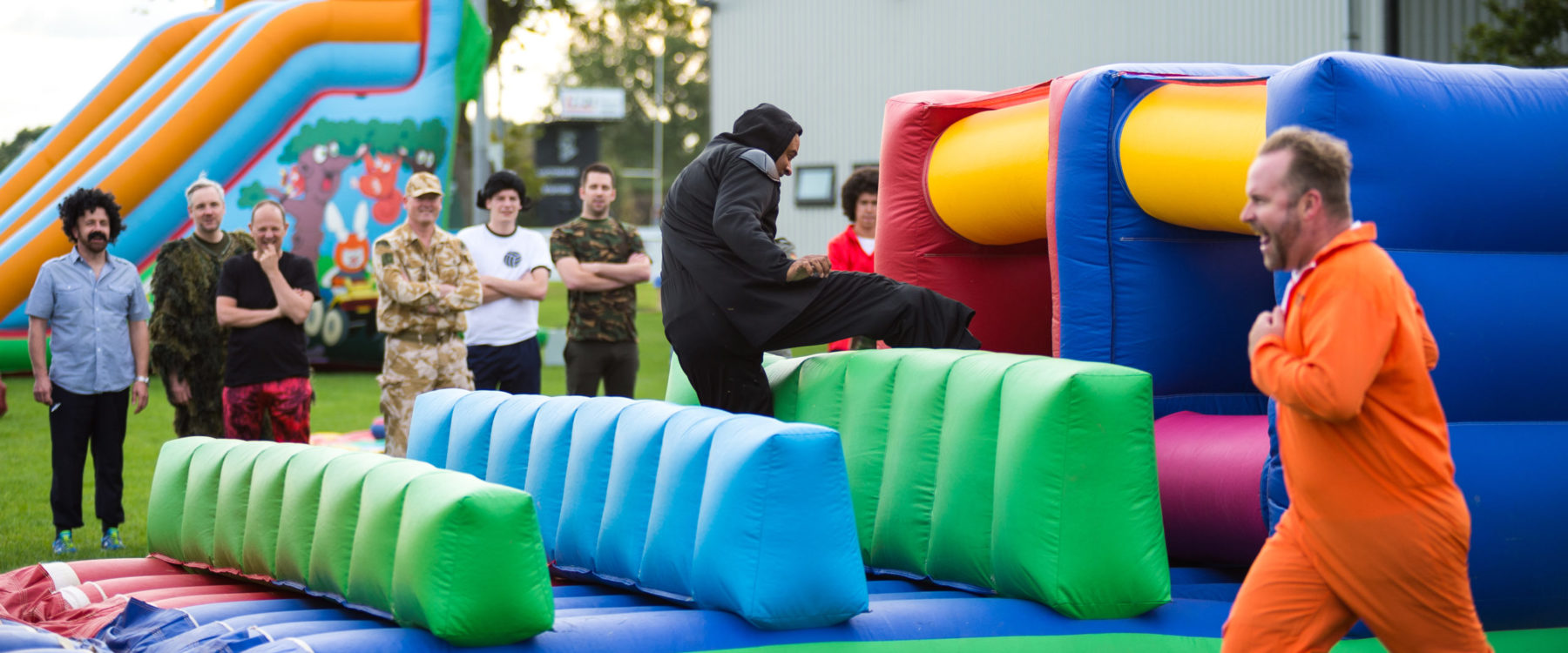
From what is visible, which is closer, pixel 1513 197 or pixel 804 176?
pixel 1513 197

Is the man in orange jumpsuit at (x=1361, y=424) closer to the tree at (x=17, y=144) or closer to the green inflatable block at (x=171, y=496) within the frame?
the green inflatable block at (x=171, y=496)

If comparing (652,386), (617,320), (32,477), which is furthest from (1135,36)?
(32,477)

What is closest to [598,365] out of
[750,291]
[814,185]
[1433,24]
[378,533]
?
[750,291]

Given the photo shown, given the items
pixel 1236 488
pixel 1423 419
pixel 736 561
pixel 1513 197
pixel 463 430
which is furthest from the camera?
pixel 463 430

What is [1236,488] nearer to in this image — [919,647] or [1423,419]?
[919,647]

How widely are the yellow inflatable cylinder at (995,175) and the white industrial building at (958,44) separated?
34.2ft

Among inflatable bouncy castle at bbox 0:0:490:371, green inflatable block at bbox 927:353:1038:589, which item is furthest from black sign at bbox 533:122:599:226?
green inflatable block at bbox 927:353:1038:589

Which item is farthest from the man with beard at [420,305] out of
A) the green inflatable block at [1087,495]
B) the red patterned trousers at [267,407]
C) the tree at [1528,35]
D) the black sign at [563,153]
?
the black sign at [563,153]

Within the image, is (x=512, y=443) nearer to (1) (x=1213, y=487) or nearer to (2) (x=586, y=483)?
(2) (x=586, y=483)

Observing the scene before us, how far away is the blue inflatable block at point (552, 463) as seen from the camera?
444cm

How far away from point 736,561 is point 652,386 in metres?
9.10

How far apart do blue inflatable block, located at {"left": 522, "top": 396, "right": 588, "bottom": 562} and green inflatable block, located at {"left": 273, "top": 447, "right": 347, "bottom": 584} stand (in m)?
0.65

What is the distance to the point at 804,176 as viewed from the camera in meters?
19.5

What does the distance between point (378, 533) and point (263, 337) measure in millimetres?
2704
